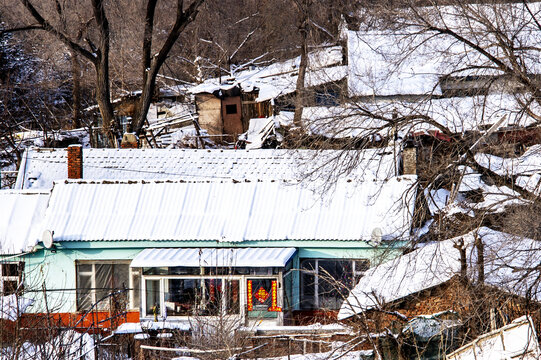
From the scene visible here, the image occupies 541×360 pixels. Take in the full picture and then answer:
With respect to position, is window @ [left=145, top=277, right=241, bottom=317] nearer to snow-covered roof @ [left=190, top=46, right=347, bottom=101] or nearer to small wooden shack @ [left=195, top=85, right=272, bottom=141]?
snow-covered roof @ [left=190, top=46, right=347, bottom=101]

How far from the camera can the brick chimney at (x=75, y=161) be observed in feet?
69.6

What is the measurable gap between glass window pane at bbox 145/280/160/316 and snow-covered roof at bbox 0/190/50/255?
3.16m

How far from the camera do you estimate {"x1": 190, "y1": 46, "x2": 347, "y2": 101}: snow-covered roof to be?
3203 centimetres

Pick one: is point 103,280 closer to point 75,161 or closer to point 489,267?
point 75,161

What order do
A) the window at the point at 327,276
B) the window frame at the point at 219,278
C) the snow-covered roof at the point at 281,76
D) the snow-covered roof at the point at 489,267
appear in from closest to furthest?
the snow-covered roof at the point at 489,267
the window frame at the point at 219,278
the window at the point at 327,276
the snow-covered roof at the point at 281,76

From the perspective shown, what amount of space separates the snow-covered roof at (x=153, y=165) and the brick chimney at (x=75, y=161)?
1.53m

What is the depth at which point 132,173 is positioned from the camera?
23.2 meters

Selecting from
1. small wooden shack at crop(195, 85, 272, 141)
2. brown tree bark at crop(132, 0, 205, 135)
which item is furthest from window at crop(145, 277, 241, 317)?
small wooden shack at crop(195, 85, 272, 141)

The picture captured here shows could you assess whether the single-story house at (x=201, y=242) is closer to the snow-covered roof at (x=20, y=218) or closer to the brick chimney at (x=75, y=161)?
the snow-covered roof at (x=20, y=218)

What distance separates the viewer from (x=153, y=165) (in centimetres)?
2331

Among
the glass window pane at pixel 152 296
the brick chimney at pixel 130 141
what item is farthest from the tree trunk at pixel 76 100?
the glass window pane at pixel 152 296

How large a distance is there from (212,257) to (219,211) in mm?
1827

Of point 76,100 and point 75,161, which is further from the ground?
point 76,100

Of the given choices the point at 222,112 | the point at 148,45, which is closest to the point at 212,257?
the point at 148,45
